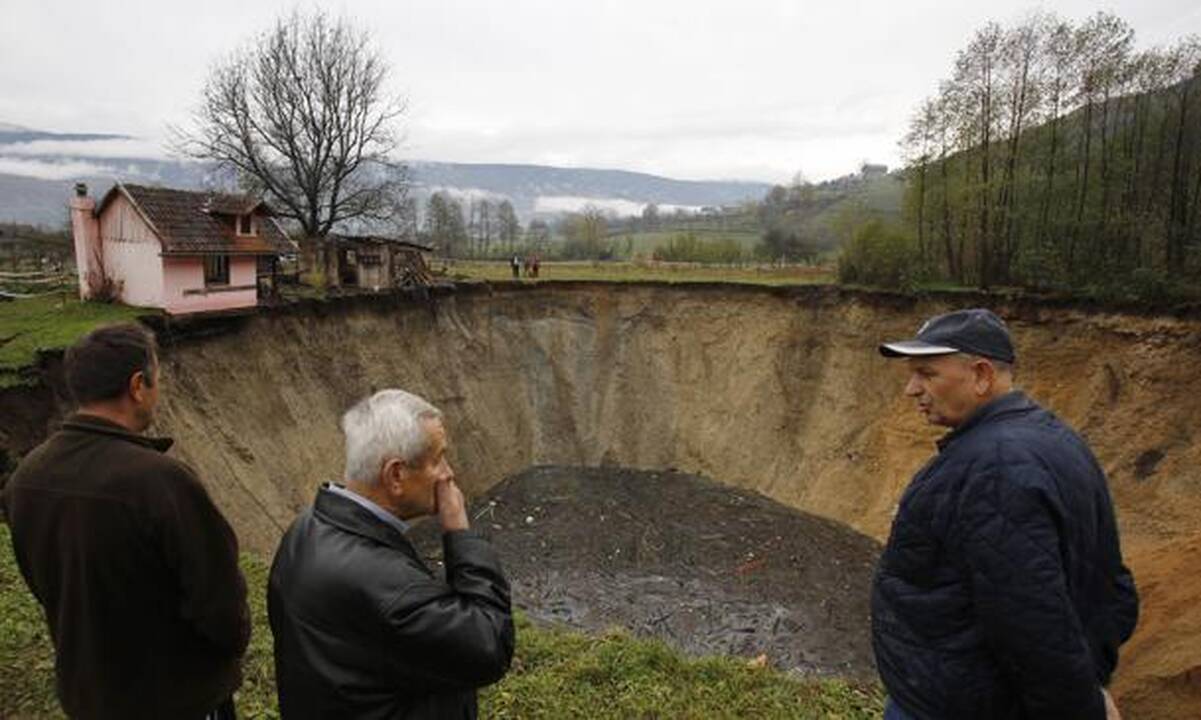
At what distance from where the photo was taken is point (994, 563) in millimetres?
2508

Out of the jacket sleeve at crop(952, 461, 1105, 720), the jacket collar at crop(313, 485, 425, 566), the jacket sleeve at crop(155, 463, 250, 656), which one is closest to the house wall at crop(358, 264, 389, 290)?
the jacket sleeve at crop(155, 463, 250, 656)

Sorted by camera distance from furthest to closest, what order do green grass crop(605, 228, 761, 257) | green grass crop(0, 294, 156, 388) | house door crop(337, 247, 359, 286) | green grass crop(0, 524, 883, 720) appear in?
green grass crop(605, 228, 761, 257)
house door crop(337, 247, 359, 286)
green grass crop(0, 294, 156, 388)
green grass crop(0, 524, 883, 720)

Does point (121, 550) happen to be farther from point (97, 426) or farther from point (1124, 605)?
point (1124, 605)

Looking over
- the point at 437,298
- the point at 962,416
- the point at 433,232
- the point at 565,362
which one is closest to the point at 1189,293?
the point at 565,362

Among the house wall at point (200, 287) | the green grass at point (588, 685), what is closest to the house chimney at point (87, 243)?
the house wall at point (200, 287)

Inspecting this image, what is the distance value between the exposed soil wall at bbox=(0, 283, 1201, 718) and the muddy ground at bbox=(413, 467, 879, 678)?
4.42ft

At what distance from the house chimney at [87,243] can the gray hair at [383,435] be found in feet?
51.4

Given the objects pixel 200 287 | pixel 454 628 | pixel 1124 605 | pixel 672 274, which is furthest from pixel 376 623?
pixel 672 274

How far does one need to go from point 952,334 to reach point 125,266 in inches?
640

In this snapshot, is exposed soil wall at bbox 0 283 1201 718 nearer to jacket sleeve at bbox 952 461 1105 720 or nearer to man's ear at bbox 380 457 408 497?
jacket sleeve at bbox 952 461 1105 720

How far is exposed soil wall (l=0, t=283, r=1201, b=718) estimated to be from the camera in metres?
14.4

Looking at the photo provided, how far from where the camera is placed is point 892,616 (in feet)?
9.80

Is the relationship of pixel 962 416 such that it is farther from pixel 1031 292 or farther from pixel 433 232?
pixel 433 232

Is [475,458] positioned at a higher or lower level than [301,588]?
A: lower
